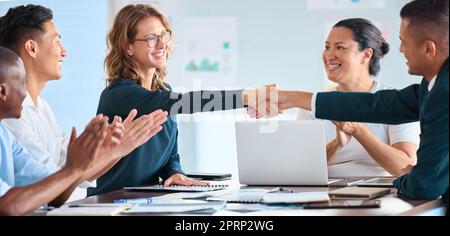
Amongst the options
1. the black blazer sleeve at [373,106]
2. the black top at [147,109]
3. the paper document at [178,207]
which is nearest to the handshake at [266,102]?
the black top at [147,109]

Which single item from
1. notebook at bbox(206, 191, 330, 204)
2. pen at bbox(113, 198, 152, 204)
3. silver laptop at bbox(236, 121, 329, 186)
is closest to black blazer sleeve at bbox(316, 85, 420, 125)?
silver laptop at bbox(236, 121, 329, 186)

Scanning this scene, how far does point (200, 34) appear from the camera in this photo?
4773 millimetres

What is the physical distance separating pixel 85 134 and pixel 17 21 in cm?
134

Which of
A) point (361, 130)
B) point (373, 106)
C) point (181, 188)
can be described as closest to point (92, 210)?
point (181, 188)

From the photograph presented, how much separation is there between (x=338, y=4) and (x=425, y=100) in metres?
2.45

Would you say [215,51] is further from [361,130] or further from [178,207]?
[178,207]

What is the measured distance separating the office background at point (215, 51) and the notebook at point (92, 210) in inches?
101

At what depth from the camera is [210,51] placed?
4.77 m

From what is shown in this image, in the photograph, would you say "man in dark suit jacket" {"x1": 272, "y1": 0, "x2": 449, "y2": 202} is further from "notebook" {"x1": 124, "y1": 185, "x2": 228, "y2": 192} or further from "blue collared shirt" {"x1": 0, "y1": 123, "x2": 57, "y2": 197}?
"blue collared shirt" {"x1": 0, "y1": 123, "x2": 57, "y2": 197}

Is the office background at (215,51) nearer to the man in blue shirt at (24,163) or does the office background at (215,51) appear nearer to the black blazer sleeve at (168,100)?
the black blazer sleeve at (168,100)

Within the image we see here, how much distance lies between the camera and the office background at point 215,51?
4414mm

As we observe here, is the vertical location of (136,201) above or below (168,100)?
below

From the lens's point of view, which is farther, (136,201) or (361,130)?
(361,130)

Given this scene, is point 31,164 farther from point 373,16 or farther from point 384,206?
point 373,16
